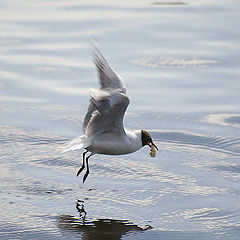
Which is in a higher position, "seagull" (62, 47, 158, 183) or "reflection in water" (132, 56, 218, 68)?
"seagull" (62, 47, 158, 183)

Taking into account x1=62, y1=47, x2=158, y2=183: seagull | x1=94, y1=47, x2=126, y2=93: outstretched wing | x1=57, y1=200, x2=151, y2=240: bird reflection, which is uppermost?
x1=94, y1=47, x2=126, y2=93: outstretched wing

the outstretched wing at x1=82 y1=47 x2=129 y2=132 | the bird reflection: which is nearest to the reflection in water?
the outstretched wing at x1=82 y1=47 x2=129 y2=132

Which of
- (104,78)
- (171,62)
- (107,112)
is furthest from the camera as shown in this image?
(171,62)

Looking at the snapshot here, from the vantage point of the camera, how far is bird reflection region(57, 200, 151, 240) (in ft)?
21.9

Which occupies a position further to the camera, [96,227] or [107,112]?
[107,112]

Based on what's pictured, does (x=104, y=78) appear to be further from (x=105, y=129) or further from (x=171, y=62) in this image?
(x=171, y=62)

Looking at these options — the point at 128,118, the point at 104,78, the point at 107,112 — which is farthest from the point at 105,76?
the point at 128,118

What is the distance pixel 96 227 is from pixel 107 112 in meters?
1.15

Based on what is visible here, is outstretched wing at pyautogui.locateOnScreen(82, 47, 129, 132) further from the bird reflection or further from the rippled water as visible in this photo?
the bird reflection

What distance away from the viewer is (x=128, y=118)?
990 cm

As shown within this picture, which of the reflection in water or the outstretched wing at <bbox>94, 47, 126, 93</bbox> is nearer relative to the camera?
the outstretched wing at <bbox>94, 47, 126, 93</bbox>

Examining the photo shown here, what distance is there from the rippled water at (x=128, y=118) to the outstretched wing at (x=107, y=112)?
536 millimetres

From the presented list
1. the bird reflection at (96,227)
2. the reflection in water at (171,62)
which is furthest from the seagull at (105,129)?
the reflection in water at (171,62)

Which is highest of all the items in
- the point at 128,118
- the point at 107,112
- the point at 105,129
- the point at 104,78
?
the point at 104,78
